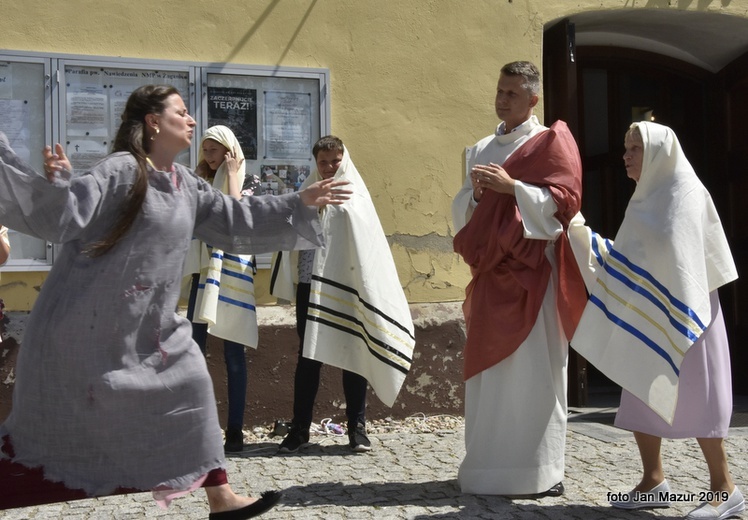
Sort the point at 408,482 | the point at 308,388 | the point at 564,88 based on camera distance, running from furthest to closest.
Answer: the point at 564,88 < the point at 308,388 < the point at 408,482

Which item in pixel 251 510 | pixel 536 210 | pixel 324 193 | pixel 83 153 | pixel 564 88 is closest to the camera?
pixel 251 510

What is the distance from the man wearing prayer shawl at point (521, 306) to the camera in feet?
15.1

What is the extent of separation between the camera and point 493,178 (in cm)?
460

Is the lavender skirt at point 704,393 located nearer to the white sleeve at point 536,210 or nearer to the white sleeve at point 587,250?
the white sleeve at point 587,250

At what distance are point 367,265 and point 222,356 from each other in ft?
4.03

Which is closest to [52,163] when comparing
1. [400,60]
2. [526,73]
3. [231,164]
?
[526,73]

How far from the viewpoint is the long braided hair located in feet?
10.7

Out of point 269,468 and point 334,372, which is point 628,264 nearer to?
point 269,468

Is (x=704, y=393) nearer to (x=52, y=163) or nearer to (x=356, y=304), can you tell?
(x=356, y=304)

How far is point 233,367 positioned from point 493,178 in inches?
81.4

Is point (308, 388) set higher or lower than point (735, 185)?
lower

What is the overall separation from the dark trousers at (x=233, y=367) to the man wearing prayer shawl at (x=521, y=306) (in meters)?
1.55

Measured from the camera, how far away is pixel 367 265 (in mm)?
5680

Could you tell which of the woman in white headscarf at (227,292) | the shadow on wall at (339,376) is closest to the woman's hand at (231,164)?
the woman in white headscarf at (227,292)
